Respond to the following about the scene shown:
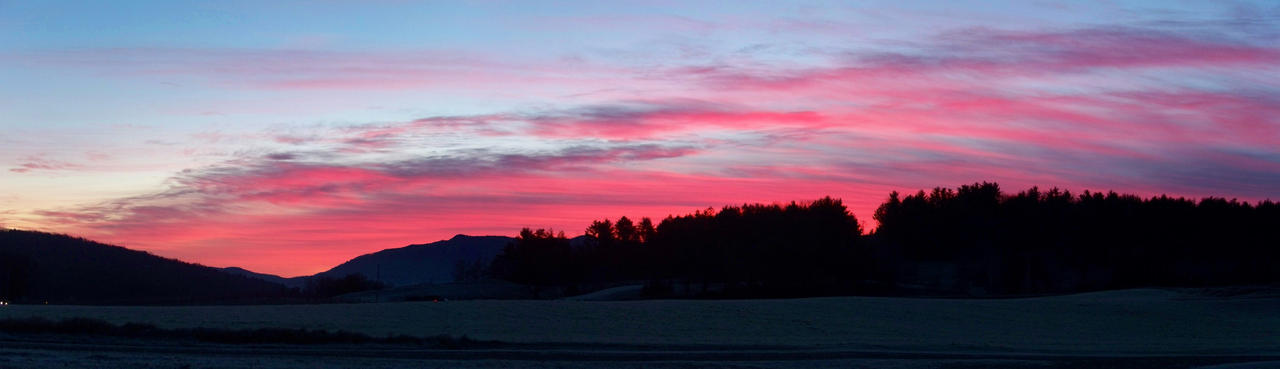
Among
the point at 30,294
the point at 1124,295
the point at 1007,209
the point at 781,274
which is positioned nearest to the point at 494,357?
the point at 1124,295

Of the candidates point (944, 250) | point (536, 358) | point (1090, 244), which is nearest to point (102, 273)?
point (944, 250)

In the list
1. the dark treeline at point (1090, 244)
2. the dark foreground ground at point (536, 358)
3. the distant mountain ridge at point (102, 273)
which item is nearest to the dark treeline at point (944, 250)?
the dark treeline at point (1090, 244)

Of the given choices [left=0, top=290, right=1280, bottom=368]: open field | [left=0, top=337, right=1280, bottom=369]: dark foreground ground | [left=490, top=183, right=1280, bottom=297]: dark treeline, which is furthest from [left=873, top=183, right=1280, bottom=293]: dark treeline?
[left=0, top=337, right=1280, bottom=369]: dark foreground ground

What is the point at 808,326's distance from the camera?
1609 inches

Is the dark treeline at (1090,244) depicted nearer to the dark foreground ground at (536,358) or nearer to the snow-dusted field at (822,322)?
the snow-dusted field at (822,322)

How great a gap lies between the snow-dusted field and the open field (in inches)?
2.2

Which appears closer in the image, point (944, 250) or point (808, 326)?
point (808, 326)

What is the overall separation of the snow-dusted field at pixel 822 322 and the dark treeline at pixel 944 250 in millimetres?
24096

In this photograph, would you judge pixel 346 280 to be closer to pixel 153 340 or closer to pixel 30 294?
pixel 30 294

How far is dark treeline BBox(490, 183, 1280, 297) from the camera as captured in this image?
81500mm

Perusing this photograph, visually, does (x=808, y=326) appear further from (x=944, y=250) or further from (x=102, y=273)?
(x=102, y=273)

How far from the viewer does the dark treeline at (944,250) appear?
81.5 metres

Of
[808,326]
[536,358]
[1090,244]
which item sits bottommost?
[536,358]

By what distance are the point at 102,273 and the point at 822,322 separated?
8787 cm
